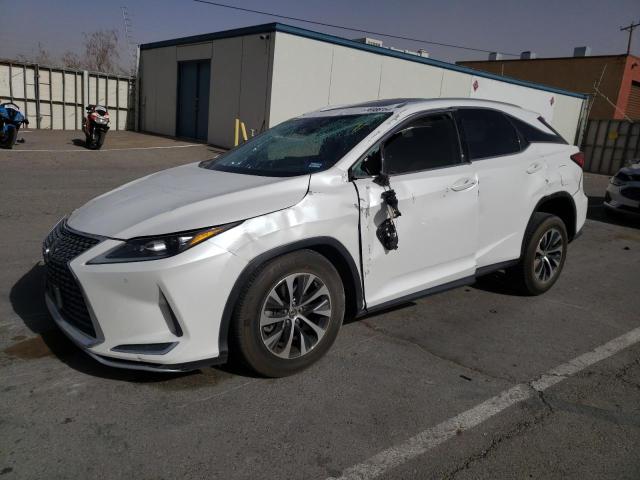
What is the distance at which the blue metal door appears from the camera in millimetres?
18547

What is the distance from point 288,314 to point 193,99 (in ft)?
57.3

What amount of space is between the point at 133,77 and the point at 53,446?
21808 millimetres

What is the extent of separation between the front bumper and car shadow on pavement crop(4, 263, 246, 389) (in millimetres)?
330

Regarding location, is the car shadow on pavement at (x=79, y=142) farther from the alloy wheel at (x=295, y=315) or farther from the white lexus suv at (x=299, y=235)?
the alloy wheel at (x=295, y=315)

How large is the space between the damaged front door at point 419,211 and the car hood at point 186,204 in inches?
21.4

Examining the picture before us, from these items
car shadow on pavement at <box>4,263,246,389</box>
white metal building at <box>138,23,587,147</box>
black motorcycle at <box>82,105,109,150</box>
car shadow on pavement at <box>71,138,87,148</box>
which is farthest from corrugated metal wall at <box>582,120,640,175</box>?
car shadow on pavement at <box>4,263,246,389</box>

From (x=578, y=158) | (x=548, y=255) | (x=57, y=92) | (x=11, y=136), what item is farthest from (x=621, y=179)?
(x=57, y=92)

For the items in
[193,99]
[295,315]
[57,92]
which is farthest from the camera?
[57,92]

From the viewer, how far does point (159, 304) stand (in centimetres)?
281

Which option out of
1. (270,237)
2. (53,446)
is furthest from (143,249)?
(53,446)

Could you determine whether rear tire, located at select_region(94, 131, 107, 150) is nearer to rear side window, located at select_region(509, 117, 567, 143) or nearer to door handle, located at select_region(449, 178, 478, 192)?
rear side window, located at select_region(509, 117, 567, 143)

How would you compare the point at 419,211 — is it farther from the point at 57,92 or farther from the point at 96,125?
the point at 57,92

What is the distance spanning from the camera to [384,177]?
354 cm

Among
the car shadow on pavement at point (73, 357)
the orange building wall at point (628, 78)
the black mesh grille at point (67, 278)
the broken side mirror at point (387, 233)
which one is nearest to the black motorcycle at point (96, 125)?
the car shadow on pavement at point (73, 357)
